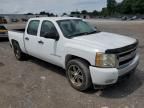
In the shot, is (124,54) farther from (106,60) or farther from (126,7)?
(126,7)

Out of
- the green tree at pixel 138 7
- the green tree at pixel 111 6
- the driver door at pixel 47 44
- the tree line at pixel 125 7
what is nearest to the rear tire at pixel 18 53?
the driver door at pixel 47 44

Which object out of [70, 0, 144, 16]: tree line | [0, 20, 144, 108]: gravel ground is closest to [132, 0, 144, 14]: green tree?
[70, 0, 144, 16]: tree line

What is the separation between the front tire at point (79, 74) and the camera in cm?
506

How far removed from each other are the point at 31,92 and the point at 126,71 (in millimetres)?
2378

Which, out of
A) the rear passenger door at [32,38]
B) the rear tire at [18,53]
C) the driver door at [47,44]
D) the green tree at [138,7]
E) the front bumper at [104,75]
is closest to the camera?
the front bumper at [104,75]

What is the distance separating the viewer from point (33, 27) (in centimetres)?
725

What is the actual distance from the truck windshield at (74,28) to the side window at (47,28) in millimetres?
231

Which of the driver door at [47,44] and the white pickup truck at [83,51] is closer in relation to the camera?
the white pickup truck at [83,51]

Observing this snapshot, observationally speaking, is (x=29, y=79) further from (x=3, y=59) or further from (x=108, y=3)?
(x=108, y=3)

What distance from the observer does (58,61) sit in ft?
19.8

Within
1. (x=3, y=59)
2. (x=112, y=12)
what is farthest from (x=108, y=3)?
(x=3, y=59)

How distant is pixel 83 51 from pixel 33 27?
285 cm

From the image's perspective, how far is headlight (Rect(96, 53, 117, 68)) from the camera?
4.71 meters

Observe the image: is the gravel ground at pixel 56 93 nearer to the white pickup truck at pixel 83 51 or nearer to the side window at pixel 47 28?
the white pickup truck at pixel 83 51
